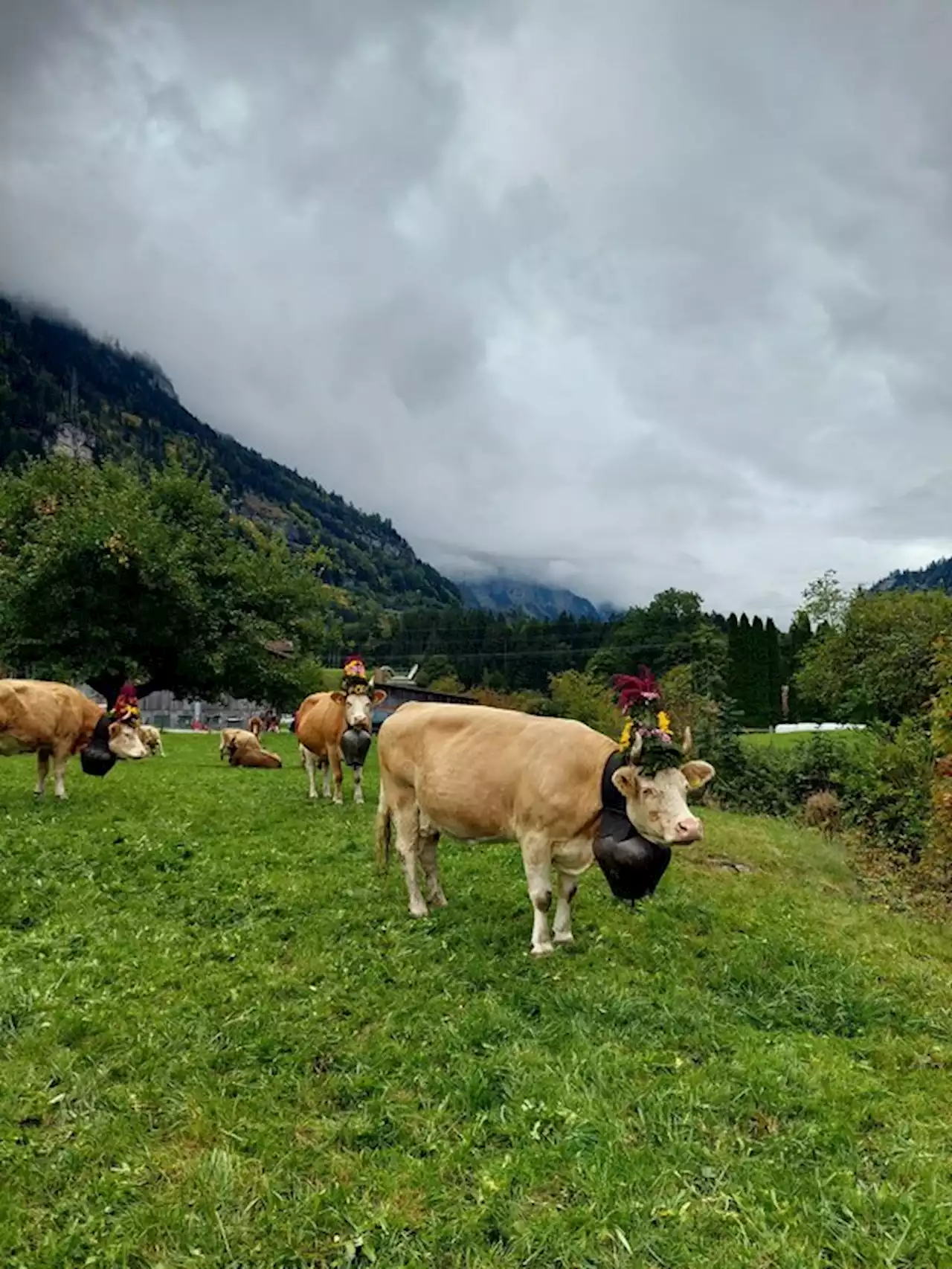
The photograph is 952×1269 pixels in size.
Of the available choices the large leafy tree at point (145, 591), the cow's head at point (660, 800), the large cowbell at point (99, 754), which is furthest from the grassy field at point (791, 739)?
the cow's head at point (660, 800)

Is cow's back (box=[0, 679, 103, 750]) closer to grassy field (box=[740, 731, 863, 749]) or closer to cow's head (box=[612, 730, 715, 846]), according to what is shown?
cow's head (box=[612, 730, 715, 846])

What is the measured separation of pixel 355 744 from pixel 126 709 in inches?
163

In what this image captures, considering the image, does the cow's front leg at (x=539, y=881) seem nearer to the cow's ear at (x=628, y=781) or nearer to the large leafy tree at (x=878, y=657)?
the cow's ear at (x=628, y=781)

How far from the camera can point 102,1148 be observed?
4816 millimetres

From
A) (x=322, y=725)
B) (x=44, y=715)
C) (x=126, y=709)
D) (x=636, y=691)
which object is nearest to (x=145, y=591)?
(x=322, y=725)

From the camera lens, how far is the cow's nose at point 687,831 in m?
7.07

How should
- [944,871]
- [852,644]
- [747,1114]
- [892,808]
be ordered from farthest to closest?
[852,644] < [892,808] < [944,871] < [747,1114]

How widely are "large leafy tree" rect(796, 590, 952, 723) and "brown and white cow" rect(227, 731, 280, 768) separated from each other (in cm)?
2889

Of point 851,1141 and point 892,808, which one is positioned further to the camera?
point 892,808

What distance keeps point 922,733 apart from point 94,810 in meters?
26.4

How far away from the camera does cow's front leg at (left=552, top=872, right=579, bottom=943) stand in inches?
338

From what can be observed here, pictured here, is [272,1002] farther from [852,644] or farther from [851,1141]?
[852,644]

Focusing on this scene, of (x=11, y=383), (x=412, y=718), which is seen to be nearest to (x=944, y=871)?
(x=412, y=718)

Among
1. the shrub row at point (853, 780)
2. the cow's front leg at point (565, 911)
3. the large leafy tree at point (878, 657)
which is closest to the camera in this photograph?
the cow's front leg at point (565, 911)
